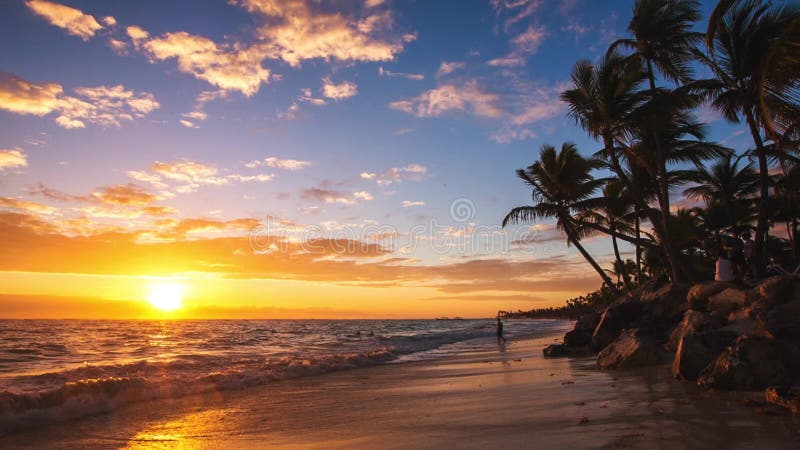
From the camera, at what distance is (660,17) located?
20.2m

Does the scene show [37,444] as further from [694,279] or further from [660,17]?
[660,17]

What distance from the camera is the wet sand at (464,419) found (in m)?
5.32

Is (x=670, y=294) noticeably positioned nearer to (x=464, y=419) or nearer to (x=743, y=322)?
(x=743, y=322)

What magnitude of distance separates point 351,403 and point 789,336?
318 inches

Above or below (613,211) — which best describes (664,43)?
above

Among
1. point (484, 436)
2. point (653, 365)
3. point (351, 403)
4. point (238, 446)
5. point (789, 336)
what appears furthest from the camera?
point (653, 365)

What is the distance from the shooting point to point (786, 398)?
5867 mm

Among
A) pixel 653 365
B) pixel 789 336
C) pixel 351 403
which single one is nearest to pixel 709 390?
pixel 789 336

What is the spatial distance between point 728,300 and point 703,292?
1.46m

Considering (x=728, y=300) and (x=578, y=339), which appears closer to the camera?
(x=728, y=300)

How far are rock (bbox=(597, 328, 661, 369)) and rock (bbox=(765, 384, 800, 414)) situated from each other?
521cm

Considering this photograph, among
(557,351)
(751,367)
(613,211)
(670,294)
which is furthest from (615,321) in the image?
(613,211)

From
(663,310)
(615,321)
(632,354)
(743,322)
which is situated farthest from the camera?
(615,321)

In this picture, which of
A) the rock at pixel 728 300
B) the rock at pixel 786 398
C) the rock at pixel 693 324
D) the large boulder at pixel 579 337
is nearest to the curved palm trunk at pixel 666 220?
the large boulder at pixel 579 337
